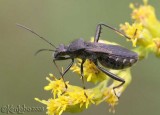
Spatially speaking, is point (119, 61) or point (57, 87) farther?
point (57, 87)

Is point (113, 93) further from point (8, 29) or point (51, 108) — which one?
point (8, 29)

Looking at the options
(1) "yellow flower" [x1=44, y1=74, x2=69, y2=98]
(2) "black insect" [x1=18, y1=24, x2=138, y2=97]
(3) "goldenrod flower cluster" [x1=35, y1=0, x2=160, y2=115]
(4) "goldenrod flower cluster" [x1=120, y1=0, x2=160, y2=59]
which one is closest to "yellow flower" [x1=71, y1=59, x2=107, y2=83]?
(3) "goldenrod flower cluster" [x1=35, y1=0, x2=160, y2=115]

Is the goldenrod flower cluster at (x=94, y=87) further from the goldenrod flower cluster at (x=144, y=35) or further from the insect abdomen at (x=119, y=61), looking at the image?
the insect abdomen at (x=119, y=61)

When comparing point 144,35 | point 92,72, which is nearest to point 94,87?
point 92,72

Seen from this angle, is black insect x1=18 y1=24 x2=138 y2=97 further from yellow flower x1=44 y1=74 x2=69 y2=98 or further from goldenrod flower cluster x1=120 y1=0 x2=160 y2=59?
goldenrod flower cluster x1=120 y1=0 x2=160 y2=59

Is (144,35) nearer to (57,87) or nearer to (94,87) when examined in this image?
(94,87)

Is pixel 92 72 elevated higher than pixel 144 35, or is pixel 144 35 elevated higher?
pixel 144 35

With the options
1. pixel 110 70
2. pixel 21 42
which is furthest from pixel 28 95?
pixel 110 70

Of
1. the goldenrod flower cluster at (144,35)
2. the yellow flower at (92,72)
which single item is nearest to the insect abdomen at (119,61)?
the yellow flower at (92,72)
